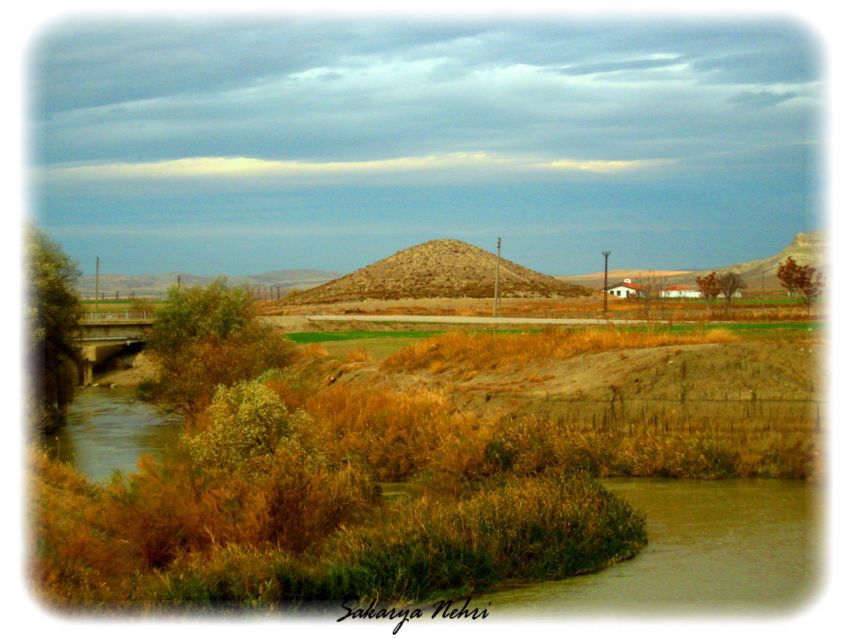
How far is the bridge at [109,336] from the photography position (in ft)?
206

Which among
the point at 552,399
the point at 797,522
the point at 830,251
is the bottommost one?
the point at 797,522

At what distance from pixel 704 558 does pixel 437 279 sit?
12643 centimetres

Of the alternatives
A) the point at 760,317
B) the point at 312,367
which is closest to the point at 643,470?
the point at 312,367

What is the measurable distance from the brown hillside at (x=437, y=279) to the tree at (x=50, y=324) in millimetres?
83154

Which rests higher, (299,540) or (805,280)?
(805,280)

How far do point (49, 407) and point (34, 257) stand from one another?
5666mm

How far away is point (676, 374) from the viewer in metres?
30.0

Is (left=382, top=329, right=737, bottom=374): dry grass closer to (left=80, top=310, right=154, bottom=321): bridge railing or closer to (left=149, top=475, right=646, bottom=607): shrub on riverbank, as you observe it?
(left=149, top=475, right=646, bottom=607): shrub on riverbank

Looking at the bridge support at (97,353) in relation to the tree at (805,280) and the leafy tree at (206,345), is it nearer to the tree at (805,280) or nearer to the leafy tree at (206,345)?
the leafy tree at (206,345)

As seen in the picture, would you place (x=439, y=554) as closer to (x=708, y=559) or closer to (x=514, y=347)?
(x=708, y=559)

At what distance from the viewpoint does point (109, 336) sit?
64250 millimetres

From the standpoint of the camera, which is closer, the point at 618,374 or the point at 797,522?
the point at 797,522

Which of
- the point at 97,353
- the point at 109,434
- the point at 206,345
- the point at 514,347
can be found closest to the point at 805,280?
the point at 97,353

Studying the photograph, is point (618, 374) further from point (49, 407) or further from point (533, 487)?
point (49, 407)
